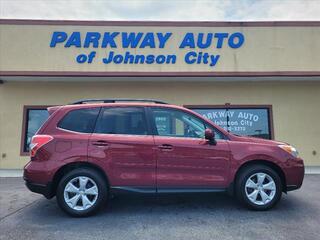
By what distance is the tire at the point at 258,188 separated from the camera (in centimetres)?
504

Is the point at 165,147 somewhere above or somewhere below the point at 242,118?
below

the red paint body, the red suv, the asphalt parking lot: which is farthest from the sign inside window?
the red paint body

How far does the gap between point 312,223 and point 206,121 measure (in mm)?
2294

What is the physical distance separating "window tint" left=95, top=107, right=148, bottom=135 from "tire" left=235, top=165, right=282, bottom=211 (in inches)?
74.2

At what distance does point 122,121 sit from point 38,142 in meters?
1.44

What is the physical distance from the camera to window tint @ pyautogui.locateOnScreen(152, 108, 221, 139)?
5184 millimetres

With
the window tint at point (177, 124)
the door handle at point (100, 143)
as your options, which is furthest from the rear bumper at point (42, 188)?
the window tint at point (177, 124)

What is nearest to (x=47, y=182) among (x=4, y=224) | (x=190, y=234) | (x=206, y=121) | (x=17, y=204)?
(x=4, y=224)

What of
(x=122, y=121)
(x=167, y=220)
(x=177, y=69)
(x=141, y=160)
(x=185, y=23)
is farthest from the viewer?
(x=185, y=23)

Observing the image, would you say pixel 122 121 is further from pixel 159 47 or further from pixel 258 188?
pixel 159 47

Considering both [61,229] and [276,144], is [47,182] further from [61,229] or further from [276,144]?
[276,144]

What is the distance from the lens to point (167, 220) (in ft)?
15.3

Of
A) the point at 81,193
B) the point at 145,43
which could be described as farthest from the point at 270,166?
the point at 145,43

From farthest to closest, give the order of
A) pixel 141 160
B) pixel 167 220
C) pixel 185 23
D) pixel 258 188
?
1. pixel 185 23
2. pixel 258 188
3. pixel 141 160
4. pixel 167 220
